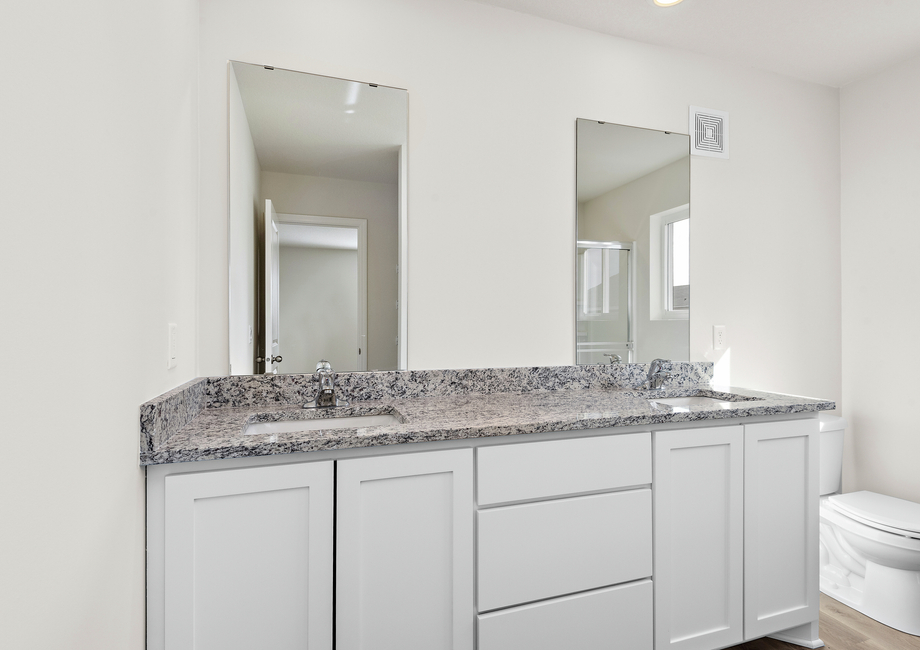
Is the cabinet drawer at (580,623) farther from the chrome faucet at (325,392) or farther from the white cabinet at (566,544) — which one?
the chrome faucet at (325,392)

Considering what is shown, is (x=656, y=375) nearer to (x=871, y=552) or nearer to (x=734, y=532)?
(x=734, y=532)

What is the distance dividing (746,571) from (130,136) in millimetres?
2059

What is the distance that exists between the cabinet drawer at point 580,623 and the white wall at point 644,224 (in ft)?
3.27

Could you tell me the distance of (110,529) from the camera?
2.80 ft

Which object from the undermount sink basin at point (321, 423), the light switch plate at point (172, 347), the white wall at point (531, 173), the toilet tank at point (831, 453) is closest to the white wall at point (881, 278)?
the white wall at point (531, 173)

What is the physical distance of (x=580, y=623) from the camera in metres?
1.38

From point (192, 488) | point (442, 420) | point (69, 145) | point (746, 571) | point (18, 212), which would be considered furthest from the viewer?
point (746, 571)

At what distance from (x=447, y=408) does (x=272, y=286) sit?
73cm

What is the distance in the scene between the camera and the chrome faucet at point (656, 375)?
2.04 metres

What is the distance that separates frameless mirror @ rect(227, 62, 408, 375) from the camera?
5.39 ft

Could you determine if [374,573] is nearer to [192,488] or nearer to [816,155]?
[192,488]

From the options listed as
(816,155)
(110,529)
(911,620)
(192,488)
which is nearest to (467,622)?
(192,488)

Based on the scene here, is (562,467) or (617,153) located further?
(617,153)

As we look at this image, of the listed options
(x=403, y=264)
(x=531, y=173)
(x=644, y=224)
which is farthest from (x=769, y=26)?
(x=403, y=264)
